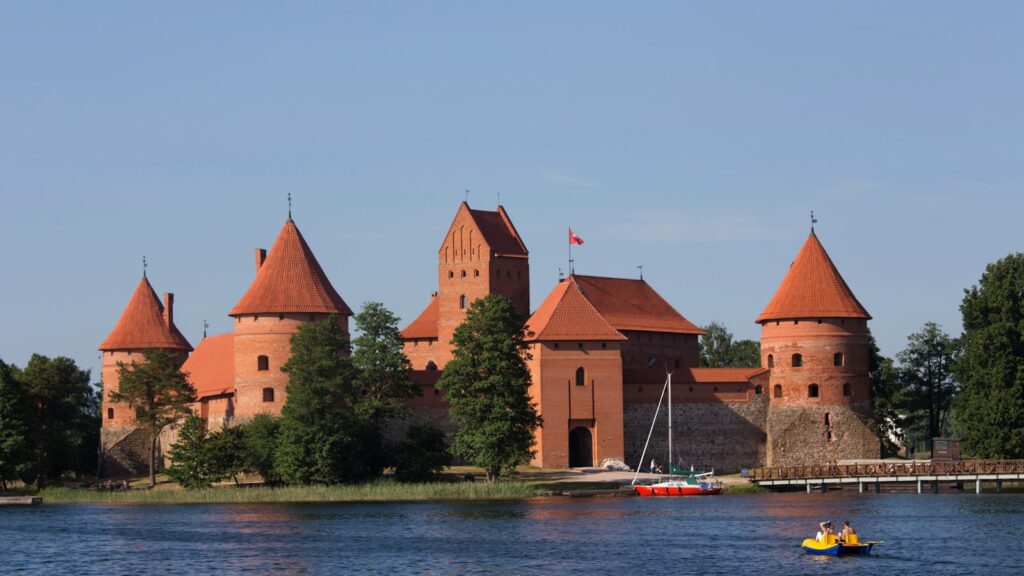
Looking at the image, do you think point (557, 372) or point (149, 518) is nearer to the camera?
point (149, 518)

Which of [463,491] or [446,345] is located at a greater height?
[446,345]

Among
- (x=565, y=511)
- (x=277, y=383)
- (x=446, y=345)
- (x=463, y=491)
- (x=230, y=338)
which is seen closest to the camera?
(x=565, y=511)

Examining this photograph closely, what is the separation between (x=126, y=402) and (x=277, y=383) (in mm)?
10459

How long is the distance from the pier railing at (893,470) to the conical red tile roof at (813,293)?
7026mm

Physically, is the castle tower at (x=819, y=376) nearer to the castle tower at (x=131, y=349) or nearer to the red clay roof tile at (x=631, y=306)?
the red clay roof tile at (x=631, y=306)

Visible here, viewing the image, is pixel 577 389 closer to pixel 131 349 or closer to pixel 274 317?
pixel 274 317

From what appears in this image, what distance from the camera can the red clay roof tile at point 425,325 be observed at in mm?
72438

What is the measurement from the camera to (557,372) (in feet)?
210

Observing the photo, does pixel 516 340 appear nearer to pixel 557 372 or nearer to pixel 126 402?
pixel 557 372

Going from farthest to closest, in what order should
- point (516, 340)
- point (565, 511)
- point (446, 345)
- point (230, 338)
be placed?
point (230, 338) → point (446, 345) → point (516, 340) → point (565, 511)

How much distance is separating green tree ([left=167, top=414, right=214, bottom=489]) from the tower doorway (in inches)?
Answer: 521

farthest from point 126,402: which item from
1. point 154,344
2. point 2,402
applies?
point 2,402

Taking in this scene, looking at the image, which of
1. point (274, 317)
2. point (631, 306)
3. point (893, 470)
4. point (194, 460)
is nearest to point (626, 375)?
point (631, 306)

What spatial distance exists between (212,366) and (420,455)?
57.5 ft
